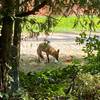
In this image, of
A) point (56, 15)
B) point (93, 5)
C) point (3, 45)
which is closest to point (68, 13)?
point (56, 15)

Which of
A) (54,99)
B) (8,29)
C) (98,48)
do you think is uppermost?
(8,29)

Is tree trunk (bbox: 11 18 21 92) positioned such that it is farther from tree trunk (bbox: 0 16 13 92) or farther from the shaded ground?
the shaded ground

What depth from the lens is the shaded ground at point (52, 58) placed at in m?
11.3

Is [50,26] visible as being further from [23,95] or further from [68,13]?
[23,95]

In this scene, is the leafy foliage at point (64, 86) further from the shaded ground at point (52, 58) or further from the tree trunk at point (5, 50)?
the shaded ground at point (52, 58)

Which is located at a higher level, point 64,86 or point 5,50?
point 5,50

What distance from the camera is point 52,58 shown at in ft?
43.8

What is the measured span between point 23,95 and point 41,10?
1.12 metres

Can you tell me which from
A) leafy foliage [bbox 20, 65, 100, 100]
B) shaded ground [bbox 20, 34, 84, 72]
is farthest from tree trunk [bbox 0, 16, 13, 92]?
shaded ground [bbox 20, 34, 84, 72]

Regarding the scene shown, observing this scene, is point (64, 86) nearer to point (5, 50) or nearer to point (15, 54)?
point (15, 54)

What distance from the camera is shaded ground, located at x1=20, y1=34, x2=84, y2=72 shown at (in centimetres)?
1131

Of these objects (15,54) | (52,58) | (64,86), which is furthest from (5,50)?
(52,58)

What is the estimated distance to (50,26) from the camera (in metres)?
5.44

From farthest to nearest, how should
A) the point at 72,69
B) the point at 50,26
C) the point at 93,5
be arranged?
the point at 72,69 → the point at 50,26 → the point at 93,5
